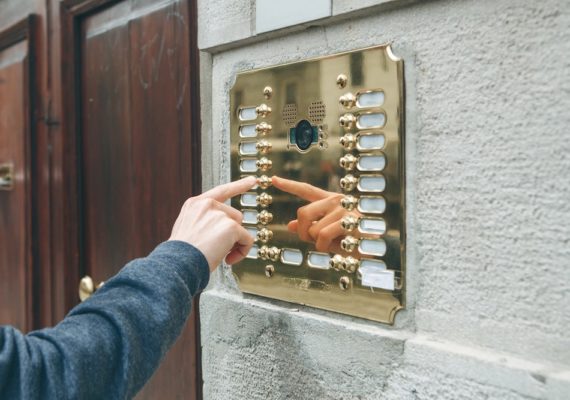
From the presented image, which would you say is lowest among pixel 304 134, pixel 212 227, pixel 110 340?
pixel 110 340

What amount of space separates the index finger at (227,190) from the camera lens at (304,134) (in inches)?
3.9

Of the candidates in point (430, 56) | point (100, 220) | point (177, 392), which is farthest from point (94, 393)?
point (100, 220)

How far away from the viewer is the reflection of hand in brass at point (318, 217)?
0.88 m

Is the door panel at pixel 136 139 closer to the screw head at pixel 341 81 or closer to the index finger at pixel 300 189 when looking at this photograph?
the index finger at pixel 300 189

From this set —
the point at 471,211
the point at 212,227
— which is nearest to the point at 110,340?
the point at 212,227

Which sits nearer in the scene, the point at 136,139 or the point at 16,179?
the point at 136,139

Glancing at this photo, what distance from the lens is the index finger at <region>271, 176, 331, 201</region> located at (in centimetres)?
90

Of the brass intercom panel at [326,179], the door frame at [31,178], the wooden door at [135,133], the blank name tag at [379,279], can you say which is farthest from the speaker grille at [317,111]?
the door frame at [31,178]

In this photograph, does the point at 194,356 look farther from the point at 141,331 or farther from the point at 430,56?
the point at 430,56

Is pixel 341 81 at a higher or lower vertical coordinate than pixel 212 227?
higher

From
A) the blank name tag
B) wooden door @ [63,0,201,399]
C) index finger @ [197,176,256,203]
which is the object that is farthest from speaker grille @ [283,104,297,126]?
wooden door @ [63,0,201,399]

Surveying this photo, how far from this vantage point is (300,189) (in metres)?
0.93

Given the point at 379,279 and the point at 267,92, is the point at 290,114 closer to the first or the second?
the point at 267,92

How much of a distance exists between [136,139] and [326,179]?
0.80m
